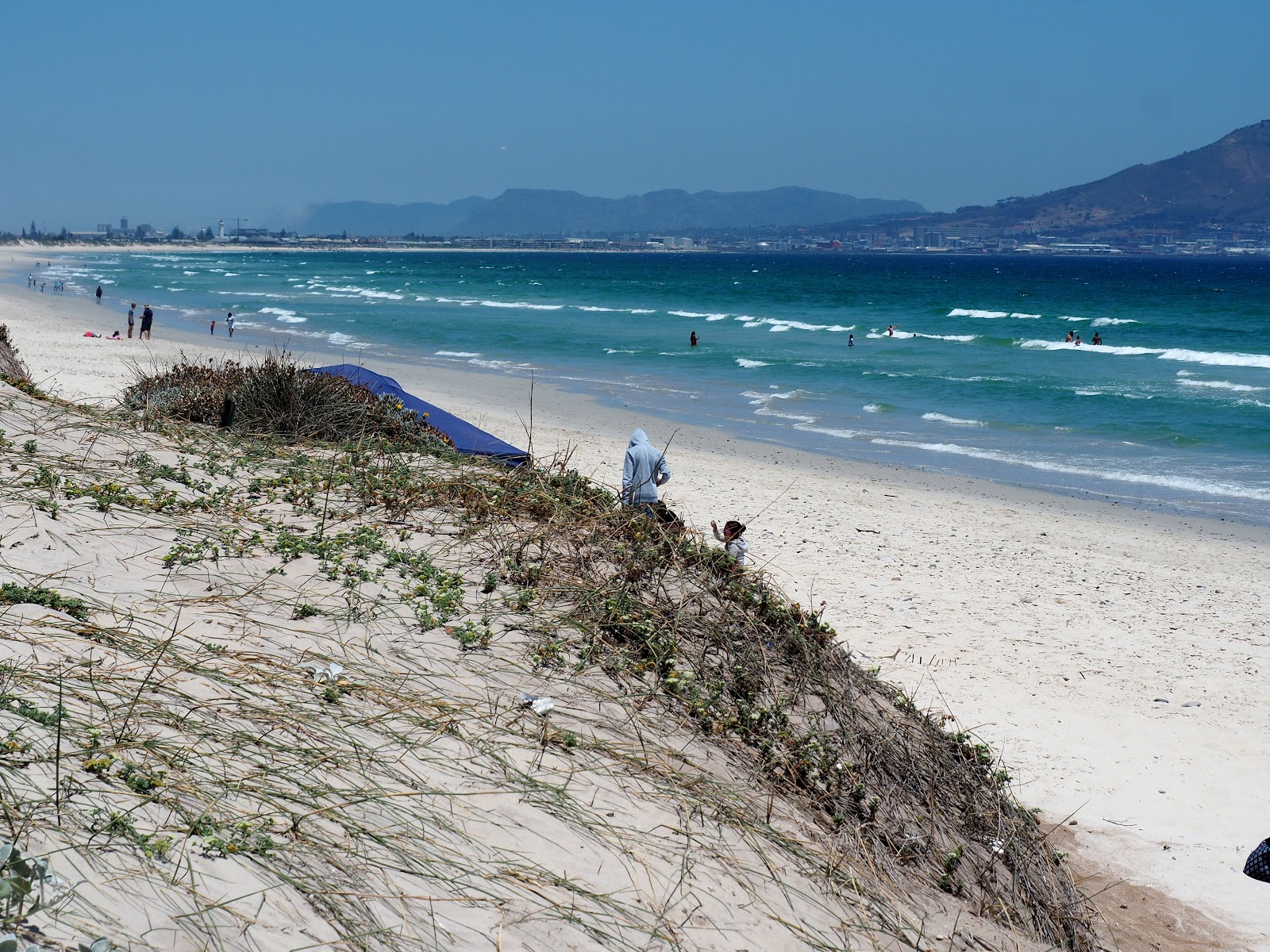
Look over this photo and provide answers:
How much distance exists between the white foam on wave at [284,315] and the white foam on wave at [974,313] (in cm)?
3480

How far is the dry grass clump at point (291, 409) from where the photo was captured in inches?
307

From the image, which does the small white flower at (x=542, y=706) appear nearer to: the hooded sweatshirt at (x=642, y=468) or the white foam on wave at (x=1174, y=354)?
the hooded sweatshirt at (x=642, y=468)

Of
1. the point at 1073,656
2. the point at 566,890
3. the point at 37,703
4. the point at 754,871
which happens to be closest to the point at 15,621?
the point at 37,703

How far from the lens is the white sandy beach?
5.76m

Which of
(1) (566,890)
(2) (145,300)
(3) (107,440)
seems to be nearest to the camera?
(1) (566,890)

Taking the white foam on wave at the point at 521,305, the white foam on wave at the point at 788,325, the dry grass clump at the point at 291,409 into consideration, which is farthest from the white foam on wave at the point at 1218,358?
the dry grass clump at the point at 291,409

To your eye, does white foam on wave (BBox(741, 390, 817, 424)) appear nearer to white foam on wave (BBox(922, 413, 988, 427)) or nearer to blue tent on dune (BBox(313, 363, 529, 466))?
white foam on wave (BBox(922, 413, 988, 427))

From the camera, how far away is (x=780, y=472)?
16.5 m

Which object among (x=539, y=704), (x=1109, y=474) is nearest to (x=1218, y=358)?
(x=1109, y=474)

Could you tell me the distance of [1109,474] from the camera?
17.6 metres

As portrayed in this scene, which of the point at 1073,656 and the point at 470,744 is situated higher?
the point at 470,744

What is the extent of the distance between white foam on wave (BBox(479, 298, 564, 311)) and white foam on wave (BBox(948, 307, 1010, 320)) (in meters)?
22.7

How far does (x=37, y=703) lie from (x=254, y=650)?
924 millimetres

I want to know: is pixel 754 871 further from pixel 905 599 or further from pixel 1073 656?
pixel 905 599
